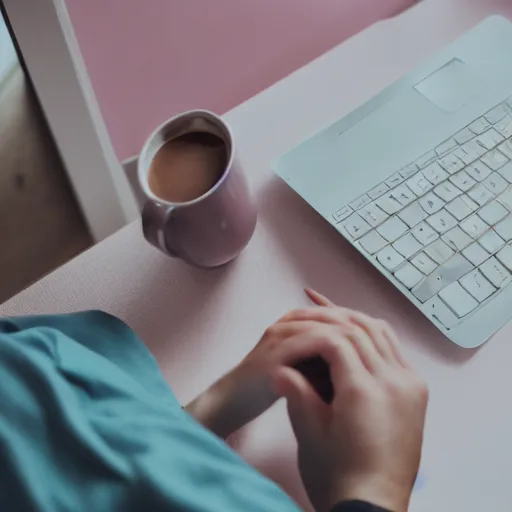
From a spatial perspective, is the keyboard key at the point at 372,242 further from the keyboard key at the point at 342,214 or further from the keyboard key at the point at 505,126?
the keyboard key at the point at 505,126

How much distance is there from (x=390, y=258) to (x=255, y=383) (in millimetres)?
130

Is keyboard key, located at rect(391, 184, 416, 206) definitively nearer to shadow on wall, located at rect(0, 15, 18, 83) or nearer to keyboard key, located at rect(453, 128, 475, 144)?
keyboard key, located at rect(453, 128, 475, 144)

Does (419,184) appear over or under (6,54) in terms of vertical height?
under

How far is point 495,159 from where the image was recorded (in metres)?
0.48

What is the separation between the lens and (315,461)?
36cm

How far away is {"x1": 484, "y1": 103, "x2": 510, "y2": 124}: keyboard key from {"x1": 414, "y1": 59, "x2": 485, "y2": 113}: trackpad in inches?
0.9

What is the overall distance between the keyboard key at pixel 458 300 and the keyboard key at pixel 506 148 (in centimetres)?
12

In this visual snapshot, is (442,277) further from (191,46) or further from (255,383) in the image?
(191,46)

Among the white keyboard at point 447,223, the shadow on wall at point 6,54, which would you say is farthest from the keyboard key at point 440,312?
the shadow on wall at point 6,54

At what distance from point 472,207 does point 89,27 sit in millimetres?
408

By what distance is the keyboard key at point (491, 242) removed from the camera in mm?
441

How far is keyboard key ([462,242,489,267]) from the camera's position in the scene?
0.44 metres

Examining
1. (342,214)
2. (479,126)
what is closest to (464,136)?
(479,126)

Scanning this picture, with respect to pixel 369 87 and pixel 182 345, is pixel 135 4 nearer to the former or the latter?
pixel 369 87
